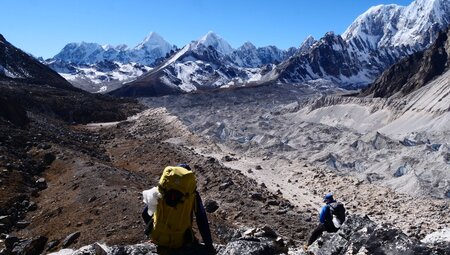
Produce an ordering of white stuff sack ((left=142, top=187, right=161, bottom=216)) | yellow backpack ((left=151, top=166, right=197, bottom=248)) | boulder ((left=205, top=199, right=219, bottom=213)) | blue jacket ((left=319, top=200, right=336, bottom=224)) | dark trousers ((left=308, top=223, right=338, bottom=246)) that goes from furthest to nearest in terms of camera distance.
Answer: boulder ((left=205, top=199, right=219, bottom=213)) → blue jacket ((left=319, top=200, right=336, bottom=224)) → dark trousers ((left=308, top=223, right=338, bottom=246)) → white stuff sack ((left=142, top=187, right=161, bottom=216)) → yellow backpack ((left=151, top=166, right=197, bottom=248))

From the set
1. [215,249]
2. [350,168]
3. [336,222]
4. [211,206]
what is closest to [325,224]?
[336,222]

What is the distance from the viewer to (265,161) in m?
30.4

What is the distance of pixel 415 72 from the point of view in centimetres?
8756

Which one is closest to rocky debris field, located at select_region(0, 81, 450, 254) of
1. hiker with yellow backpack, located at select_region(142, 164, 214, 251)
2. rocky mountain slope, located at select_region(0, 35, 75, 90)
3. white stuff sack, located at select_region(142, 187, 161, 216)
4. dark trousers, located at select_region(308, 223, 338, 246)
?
hiker with yellow backpack, located at select_region(142, 164, 214, 251)

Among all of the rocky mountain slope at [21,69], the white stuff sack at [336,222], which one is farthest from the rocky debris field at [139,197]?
the rocky mountain slope at [21,69]

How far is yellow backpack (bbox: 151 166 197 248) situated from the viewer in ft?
21.2

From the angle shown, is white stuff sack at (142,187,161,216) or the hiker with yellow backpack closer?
the hiker with yellow backpack

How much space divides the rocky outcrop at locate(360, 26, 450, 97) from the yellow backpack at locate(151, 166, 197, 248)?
7574 centimetres

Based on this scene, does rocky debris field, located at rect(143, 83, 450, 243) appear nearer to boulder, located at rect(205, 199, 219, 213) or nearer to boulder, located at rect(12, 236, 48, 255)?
boulder, located at rect(205, 199, 219, 213)

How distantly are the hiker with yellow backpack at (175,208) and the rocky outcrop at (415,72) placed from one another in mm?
75607

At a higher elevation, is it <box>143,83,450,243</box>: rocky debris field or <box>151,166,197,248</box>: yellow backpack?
<box>151,166,197,248</box>: yellow backpack

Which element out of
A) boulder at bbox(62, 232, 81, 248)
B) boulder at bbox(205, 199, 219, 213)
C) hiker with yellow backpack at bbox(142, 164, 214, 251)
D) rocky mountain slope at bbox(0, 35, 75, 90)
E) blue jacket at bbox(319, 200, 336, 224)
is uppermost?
rocky mountain slope at bbox(0, 35, 75, 90)

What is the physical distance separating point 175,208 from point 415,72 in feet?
288

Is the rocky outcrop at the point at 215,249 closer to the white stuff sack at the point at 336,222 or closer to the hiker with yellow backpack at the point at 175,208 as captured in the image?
the hiker with yellow backpack at the point at 175,208
